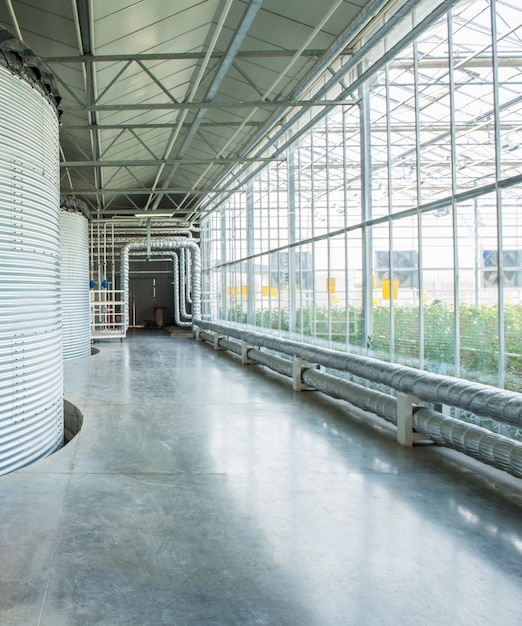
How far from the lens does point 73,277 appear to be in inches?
745

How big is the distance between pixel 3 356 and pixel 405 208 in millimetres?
7704

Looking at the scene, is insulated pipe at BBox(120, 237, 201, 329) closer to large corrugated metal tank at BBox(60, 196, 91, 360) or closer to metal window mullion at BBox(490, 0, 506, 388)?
large corrugated metal tank at BBox(60, 196, 91, 360)

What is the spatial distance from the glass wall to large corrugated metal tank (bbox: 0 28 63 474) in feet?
20.7

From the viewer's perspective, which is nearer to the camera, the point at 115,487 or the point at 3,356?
the point at 115,487

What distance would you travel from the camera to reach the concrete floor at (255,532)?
12.6 ft

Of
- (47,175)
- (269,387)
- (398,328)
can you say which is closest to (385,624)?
(47,175)

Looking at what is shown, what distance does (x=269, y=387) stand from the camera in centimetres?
1315

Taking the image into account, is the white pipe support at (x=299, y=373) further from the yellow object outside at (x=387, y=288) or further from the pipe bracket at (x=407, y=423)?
the pipe bracket at (x=407, y=423)

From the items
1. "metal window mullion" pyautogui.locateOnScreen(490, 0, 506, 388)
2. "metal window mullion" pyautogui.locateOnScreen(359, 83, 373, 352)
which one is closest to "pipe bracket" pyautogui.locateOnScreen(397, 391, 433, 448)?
"metal window mullion" pyautogui.locateOnScreen(490, 0, 506, 388)

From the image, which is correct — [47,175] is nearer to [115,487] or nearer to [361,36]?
[115,487]

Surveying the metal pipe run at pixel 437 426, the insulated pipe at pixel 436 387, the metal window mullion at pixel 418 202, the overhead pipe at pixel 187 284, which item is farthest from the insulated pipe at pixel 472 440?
the overhead pipe at pixel 187 284

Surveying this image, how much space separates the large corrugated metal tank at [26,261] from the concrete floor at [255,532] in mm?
602

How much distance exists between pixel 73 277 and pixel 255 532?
51.1 ft

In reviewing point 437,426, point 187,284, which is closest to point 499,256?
point 437,426
